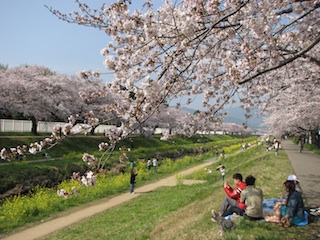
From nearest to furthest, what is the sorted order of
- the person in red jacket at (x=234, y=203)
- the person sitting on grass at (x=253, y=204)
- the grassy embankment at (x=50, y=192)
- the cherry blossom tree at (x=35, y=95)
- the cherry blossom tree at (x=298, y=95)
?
the person sitting on grass at (x=253, y=204) < the person in red jacket at (x=234, y=203) < the cherry blossom tree at (x=298, y=95) < the grassy embankment at (x=50, y=192) < the cherry blossom tree at (x=35, y=95)

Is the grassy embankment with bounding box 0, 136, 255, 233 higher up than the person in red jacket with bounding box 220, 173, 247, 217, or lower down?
lower down

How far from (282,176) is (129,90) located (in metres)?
9.48

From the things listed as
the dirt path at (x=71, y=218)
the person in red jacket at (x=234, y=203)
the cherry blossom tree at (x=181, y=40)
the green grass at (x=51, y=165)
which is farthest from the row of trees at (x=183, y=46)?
the green grass at (x=51, y=165)

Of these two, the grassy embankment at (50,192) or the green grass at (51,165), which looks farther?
the green grass at (51,165)

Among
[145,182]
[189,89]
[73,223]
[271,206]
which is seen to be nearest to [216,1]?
[189,89]

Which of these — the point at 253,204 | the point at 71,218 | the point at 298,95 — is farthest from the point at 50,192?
the point at 298,95

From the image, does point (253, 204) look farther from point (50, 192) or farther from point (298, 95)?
point (50, 192)

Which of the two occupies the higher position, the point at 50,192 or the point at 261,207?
the point at 261,207

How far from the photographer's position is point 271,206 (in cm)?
713

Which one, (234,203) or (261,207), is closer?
(261,207)

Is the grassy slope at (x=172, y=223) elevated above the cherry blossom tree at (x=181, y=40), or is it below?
below

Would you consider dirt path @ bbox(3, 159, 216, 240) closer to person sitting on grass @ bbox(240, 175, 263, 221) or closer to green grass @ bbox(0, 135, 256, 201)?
green grass @ bbox(0, 135, 256, 201)

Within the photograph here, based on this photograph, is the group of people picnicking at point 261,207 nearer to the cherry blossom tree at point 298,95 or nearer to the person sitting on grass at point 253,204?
the person sitting on grass at point 253,204

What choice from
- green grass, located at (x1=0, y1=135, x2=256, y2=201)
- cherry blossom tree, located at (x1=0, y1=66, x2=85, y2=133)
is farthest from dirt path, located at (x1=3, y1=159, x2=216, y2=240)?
cherry blossom tree, located at (x1=0, y1=66, x2=85, y2=133)
